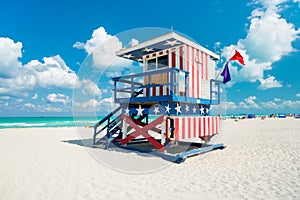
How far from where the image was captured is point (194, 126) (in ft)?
25.8

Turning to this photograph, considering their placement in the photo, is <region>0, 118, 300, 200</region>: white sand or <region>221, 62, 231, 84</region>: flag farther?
<region>221, 62, 231, 84</region>: flag

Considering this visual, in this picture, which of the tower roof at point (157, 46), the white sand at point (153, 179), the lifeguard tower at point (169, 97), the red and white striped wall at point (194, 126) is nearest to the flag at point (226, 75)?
the lifeguard tower at point (169, 97)

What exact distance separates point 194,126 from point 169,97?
1790 mm

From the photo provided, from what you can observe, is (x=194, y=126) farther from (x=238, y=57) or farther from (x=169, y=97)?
(x=238, y=57)

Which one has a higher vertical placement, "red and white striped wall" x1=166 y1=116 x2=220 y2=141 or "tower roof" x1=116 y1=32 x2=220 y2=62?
"tower roof" x1=116 y1=32 x2=220 y2=62

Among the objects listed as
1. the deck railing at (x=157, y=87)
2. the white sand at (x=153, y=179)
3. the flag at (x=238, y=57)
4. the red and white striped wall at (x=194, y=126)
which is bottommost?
the white sand at (x=153, y=179)

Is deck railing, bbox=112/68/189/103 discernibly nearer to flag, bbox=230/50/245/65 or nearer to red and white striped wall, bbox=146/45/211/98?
red and white striped wall, bbox=146/45/211/98

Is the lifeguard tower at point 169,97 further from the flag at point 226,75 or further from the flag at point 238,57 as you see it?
the flag at point 238,57

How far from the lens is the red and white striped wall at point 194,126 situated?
702 centimetres

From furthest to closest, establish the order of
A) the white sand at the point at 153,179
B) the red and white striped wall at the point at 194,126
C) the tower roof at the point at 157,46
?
the tower roof at the point at 157,46 → the red and white striped wall at the point at 194,126 → the white sand at the point at 153,179

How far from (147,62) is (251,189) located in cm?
675

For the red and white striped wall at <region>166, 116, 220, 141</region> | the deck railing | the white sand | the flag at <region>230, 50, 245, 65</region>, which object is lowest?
the white sand

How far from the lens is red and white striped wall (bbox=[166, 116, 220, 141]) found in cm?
702

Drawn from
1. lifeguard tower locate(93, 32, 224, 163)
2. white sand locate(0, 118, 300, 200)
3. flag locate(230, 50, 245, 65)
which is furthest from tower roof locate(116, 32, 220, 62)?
white sand locate(0, 118, 300, 200)
